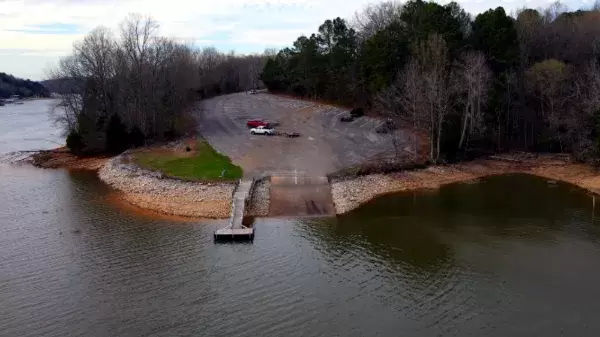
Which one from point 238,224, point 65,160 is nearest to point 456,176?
point 238,224

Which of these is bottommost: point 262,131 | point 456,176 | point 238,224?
point 238,224

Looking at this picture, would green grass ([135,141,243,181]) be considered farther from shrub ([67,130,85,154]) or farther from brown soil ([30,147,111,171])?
shrub ([67,130,85,154])

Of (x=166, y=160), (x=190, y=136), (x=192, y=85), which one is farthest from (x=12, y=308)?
(x=192, y=85)

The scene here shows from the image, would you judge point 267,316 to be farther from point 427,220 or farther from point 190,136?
point 190,136

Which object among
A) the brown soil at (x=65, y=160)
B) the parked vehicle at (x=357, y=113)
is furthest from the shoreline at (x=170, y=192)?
the parked vehicle at (x=357, y=113)

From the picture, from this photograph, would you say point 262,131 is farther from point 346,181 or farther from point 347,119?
point 346,181

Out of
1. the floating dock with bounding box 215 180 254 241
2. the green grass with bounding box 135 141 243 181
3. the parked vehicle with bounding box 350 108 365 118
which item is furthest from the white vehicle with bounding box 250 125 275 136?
the floating dock with bounding box 215 180 254 241

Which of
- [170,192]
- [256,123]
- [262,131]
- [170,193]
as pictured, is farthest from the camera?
[256,123]
